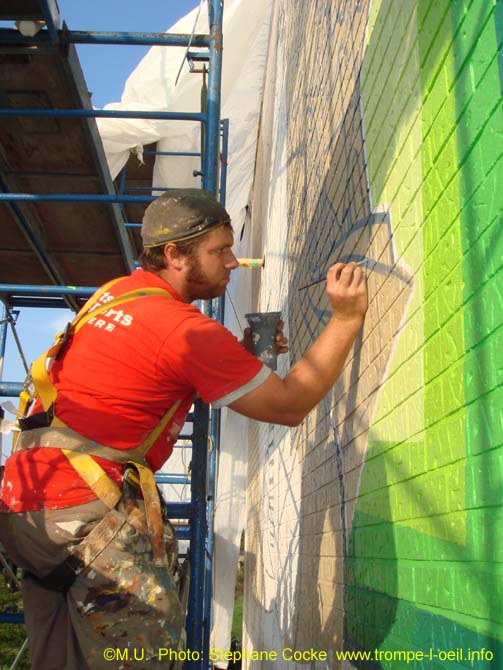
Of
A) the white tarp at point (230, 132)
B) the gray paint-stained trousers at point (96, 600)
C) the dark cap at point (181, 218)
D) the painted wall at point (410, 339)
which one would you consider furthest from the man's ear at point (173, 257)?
the white tarp at point (230, 132)

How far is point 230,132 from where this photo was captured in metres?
8.73

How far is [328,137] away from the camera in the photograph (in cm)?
333

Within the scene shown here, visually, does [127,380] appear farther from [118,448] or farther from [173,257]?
[173,257]

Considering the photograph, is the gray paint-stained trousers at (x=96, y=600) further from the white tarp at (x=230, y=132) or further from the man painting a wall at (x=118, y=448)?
the white tarp at (x=230, y=132)

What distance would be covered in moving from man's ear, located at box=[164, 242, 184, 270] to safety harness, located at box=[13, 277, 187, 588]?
0.60 ft

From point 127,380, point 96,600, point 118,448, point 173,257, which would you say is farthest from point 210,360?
point 96,600

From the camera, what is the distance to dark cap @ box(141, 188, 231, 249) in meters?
2.51

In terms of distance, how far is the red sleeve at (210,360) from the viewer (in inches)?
83.5

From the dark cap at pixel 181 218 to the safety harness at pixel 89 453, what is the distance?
243mm

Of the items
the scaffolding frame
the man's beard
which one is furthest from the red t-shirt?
the scaffolding frame

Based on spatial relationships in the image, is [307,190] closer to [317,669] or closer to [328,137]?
[328,137]

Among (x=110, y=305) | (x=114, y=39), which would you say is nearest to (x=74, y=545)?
(x=110, y=305)

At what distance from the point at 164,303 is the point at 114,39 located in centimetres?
234

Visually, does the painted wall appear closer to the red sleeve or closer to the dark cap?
the red sleeve
